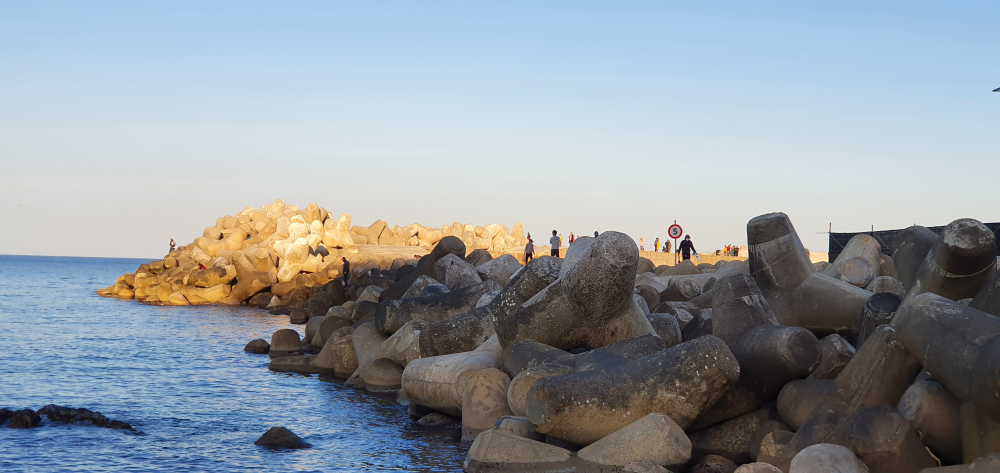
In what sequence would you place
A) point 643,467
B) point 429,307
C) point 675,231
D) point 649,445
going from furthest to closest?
point 675,231 < point 429,307 < point 649,445 < point 643,467

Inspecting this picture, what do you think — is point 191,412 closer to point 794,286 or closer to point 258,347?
point 258,347

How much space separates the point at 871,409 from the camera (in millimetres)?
6059

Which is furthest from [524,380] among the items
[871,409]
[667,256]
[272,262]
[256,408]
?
[272,262]

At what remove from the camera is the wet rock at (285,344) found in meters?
17.9

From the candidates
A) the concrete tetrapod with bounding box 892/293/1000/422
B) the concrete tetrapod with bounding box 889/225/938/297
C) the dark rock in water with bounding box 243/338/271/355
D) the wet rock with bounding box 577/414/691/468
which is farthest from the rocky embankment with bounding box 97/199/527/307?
the concrete tetrapod with bounding box 892/293/1000/422

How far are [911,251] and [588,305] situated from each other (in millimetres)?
3293

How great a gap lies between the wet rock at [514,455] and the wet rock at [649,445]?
0.41m

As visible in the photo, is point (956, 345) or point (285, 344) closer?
point (956, 345)

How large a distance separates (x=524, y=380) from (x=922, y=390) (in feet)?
11.8

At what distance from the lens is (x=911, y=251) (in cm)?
852

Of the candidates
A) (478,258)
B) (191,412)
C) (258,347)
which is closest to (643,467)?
(191,412)

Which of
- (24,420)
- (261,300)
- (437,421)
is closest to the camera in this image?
(437,421)

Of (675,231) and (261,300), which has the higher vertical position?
(675,231)

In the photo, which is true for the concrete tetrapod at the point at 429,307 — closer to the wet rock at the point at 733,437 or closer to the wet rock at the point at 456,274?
the wet rock at the point at 456,274
